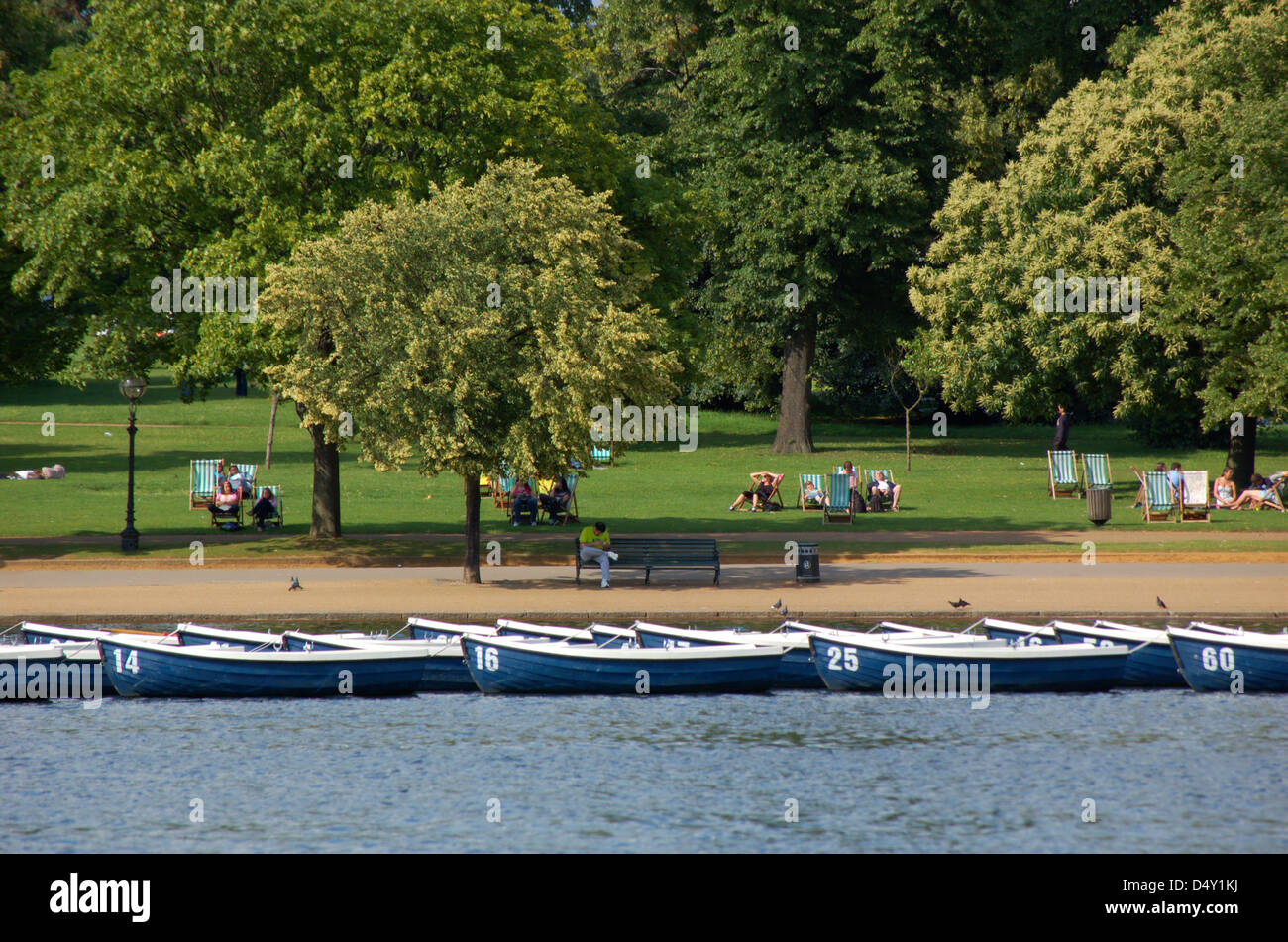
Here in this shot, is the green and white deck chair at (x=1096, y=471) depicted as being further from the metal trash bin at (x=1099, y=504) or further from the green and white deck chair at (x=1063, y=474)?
the metal trash bin at (x=1099, y=504)

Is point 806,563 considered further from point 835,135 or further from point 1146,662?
point 835,135

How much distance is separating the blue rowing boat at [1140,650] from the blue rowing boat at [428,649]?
29.6ft

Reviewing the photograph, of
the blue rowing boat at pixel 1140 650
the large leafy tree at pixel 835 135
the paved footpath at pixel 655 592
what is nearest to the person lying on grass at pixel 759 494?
the paved footpath at pixel 655 592

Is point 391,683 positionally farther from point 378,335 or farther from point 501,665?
point 378,335

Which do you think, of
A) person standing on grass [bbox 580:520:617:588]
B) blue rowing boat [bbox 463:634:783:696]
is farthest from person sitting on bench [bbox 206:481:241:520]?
blue rowing boat [bbox 463:634:783:696]

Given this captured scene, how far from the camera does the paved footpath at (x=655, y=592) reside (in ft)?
75.3

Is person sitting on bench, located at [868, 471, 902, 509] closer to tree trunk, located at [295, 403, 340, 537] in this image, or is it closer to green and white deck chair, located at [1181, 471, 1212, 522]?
green and white deck chair, located at [1181, 471, 1212, 522]

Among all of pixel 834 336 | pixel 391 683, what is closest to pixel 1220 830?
pixel 391 683

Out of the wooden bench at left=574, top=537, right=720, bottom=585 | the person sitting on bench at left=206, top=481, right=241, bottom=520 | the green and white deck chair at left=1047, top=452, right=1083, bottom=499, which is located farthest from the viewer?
the green and white deck chair at left=1047, top=452, right=1083, bottom=499

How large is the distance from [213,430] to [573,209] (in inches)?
1567

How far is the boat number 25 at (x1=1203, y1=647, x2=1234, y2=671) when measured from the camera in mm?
20141

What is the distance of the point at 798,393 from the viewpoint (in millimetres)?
55031

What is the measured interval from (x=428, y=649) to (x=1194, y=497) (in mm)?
22700

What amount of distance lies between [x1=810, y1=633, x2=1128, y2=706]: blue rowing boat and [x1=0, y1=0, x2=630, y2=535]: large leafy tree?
13.4 metres
